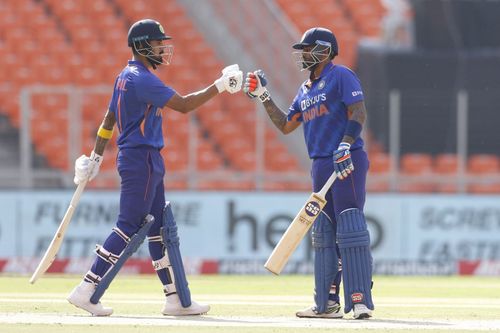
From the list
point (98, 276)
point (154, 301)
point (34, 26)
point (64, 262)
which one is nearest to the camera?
point (98, 276)

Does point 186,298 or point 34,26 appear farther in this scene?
point 34,26

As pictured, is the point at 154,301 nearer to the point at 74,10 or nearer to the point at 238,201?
the point at 238,201

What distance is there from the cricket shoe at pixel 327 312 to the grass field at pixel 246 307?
72mm

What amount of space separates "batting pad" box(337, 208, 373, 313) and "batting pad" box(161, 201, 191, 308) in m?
1.09

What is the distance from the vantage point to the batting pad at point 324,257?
829cm

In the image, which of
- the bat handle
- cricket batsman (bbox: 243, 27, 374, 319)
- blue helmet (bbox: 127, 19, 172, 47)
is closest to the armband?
cricket batsman (bbox: 243, 27, 374, 319)

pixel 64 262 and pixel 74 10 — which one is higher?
pixel 74 10

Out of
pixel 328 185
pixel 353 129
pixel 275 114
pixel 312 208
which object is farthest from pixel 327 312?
pixel 275 114

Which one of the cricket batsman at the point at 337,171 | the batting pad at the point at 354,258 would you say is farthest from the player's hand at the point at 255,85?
the batting pad at the point at 354,258

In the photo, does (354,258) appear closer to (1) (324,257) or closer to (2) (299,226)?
(1) (324,257)

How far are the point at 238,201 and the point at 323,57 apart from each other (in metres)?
7.41

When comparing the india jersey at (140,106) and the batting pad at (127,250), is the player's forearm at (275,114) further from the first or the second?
the batting pad at (127,250)

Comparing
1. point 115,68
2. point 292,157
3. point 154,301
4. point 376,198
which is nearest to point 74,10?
point 115,68

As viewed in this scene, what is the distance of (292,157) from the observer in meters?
16.3
